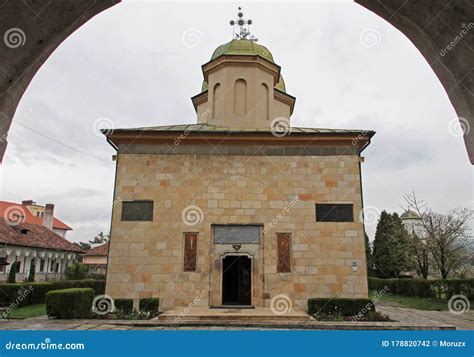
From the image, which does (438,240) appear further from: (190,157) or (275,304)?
(190,157)

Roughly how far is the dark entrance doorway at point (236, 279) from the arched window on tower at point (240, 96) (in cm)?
708

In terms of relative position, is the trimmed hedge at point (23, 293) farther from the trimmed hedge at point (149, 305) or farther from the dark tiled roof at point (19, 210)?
the dark tiled roof at point (19, 210)

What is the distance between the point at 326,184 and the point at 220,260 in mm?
4958

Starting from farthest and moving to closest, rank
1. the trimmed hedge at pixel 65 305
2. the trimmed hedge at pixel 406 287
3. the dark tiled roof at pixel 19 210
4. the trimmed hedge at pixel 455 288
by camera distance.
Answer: the dark tiled roof at pixel 19 210 < the trimmed hedge at pixel 406 287 < the trimmed hedge at pixel 455 288 < the trimmed hedge at pixel 65 305

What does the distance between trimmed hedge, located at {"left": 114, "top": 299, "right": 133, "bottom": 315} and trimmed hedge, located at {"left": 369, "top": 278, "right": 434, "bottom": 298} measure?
1848 centimetres

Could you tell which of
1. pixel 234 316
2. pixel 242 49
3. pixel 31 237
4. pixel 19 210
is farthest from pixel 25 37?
pixel 19 210

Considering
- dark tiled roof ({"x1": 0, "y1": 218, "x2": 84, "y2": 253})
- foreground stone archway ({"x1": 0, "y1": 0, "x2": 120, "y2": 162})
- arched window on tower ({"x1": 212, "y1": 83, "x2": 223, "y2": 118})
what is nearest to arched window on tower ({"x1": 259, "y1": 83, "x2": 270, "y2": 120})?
arched window on tower ({"x1": 212, "y1": 83, "x2": 223, "y2": 118})

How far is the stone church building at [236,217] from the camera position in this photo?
12.6m

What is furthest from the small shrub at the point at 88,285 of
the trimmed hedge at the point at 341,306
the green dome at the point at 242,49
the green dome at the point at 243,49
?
the green dome at the point at 243,49

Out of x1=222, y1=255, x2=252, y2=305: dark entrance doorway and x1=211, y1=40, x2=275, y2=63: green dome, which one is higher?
x1=211, y1=40, x2=275, y2=63: green dome

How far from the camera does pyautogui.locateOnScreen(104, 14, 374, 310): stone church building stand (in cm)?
1258

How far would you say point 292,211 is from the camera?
13.2m

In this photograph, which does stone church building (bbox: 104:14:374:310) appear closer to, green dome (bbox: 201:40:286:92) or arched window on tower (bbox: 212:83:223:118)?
arched window on tower (bbox: 212:83:223:118)

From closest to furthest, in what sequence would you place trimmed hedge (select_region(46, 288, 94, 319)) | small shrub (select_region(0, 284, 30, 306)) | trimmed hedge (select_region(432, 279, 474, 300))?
1. trimmed hedge (select_region(46, 288, 94, 319))
2. small shrub (select_region(0, 284, 30, 306))
3. trimmed hedge (select_region(432, 279, 474, 300))
